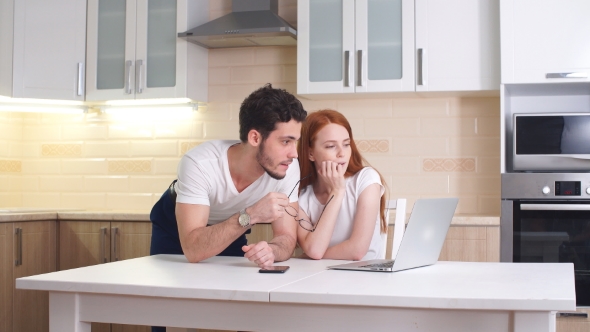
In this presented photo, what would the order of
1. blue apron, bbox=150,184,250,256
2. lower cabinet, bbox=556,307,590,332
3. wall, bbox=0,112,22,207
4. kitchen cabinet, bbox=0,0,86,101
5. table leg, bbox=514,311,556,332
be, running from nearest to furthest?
table leg, bbox=514,311,556,332 < blue apron, bbox=150,184,250,256 < lower cabinet, bbox=556,307,590,332 < kitchen cabinet, bbox=0,0,86,101 < wall, bbox=0,112,22,207

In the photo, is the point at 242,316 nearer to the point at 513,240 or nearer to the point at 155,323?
the point at 155,323

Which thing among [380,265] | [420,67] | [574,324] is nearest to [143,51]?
[420,67]

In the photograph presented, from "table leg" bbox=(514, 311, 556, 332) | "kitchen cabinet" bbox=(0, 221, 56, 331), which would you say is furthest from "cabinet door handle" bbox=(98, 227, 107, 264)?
"table leg" bbox=(514, 311, 556, 332)

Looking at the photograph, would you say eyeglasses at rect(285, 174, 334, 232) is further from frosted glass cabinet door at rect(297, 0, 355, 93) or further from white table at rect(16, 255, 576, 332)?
frosted glass cabinet door at rect(297, 0, 355, 93)

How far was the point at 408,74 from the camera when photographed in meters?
3.61

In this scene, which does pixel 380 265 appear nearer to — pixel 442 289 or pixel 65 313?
pixel 442 289

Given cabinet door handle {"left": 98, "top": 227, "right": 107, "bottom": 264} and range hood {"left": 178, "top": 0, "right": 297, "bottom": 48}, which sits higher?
range hood {"left": 178, "top": 0, "right": 297, "bottom": 48}

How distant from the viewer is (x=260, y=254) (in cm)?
200

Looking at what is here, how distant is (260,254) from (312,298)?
0.50 metres

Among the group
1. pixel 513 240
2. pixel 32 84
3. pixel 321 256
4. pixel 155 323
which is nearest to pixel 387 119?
pixel 513 240

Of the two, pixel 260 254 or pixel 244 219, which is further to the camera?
pixel 244 219

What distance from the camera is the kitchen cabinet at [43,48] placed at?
3.92 metres

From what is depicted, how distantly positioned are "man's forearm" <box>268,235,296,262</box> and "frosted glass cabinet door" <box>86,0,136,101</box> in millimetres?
1992

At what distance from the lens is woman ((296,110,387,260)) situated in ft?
7.84
